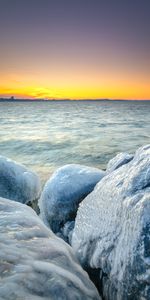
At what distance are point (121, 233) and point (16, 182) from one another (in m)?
2.73

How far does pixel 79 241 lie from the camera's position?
2.85 metres

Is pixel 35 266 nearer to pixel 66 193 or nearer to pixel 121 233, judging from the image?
pixel 121 233

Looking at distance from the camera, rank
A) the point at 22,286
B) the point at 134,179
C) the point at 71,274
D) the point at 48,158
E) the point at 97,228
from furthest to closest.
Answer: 1. the point at 48,158
2. the point at 97,228
3. the point at 134,179
4. the point at 71,274
5. the point at 22,286

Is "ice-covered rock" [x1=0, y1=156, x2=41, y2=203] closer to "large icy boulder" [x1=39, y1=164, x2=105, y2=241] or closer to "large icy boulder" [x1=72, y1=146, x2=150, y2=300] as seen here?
"large icy boulder" [x1=39, y1=164, x2=105, y2=241]

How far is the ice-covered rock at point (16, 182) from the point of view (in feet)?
15.2

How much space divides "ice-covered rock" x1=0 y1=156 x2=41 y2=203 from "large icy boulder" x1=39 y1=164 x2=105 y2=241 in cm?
84

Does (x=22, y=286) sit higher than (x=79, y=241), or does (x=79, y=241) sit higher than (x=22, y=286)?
(x=22, y=286)

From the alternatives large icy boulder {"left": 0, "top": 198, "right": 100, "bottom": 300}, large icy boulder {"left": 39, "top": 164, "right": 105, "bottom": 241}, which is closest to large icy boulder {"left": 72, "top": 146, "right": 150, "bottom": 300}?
large icy boulder {"left": 0, "top": 198, "right": 100, "bottom": 300}

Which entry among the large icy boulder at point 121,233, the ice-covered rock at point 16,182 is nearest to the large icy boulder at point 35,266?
the large icy boulder at point 121,233

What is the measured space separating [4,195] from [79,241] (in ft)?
6.70

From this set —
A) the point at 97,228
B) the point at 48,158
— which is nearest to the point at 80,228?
the point at 97,228

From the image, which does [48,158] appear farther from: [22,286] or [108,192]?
[22,286]

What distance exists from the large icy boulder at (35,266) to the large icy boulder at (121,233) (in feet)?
0.57

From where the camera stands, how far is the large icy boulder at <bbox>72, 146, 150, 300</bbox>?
1942 millimetres
